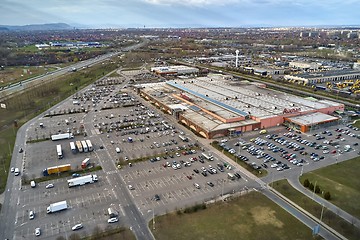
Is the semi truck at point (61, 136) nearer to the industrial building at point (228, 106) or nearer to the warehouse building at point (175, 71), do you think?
the industrial building at point (228, 106)

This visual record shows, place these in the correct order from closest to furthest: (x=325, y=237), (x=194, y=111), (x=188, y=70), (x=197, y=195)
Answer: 1. (x=325, y=237)
2. (x=197, y=195)
3. (x=194, y=111)
4. (x=188, y=70)

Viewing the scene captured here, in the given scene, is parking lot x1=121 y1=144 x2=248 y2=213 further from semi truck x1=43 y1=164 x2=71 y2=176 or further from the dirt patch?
semi truck x1=43 y1=164 x2=71 y2=176

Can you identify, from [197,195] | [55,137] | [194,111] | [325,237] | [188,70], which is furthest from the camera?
[188,70]

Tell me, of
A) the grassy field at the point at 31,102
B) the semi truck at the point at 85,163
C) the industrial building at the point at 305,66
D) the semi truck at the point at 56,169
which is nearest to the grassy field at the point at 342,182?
the semi truck at the point at 85,163

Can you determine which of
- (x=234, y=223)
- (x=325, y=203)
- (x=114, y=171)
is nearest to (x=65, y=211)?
(x=114, y=171)

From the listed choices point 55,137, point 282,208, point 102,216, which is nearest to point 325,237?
point 282,208

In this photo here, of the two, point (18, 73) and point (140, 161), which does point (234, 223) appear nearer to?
point (140, 161)

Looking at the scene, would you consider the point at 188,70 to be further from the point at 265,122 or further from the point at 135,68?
the point at 265,122
